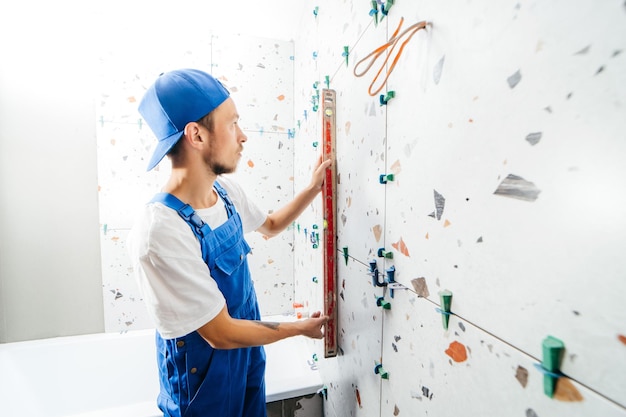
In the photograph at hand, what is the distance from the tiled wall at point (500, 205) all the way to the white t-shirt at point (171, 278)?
45cm

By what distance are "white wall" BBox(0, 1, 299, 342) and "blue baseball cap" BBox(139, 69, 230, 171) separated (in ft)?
3.35

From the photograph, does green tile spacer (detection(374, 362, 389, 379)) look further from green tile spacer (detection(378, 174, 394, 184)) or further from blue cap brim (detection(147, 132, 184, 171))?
blue cap brim (detection(147, 132, 184, 171))

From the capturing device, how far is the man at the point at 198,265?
0.68 meters

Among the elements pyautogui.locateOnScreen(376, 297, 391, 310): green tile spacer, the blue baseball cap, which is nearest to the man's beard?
the blue baseball cap

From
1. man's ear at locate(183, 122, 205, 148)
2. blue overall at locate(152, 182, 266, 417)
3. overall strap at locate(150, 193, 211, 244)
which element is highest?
man's ear at locate(183, 122, 205, 148)

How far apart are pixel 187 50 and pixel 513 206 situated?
196cm

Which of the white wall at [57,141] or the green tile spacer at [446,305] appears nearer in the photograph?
the green tile spacer at [446,305]

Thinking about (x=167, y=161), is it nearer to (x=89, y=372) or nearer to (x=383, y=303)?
(x=89, y=372)

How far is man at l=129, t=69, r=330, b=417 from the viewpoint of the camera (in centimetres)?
68

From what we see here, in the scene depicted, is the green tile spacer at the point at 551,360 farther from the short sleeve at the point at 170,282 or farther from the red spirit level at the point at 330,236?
the red spirit level at the point at 330,236

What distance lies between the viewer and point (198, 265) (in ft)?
2.35

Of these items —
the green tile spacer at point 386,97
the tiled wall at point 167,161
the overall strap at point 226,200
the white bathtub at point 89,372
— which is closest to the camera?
the green tile spacer at point 386,97

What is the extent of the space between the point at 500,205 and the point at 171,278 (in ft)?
2.27

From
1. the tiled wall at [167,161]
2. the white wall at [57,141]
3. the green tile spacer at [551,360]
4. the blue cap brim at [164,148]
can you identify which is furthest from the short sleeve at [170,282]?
the white wall at [57,141]
